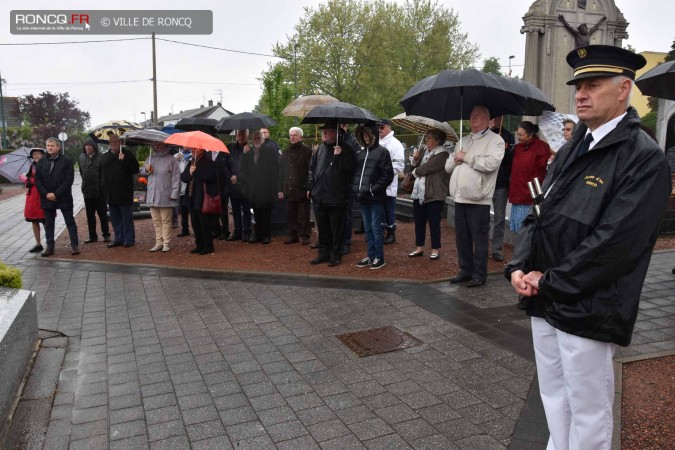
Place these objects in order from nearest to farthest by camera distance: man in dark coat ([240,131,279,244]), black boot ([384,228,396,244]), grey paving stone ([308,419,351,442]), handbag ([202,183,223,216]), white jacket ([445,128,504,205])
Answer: grey paving stone ([308,419,351,442]), white jacket ([445,128,504,205]), handbag ([202,183,223,216]), black boot ([384,228,396,244]), man in dark coat ([240,131,279,244])

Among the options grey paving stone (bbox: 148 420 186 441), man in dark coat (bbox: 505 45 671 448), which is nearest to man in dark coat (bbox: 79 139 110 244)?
grey paving stone (bbox: 148 420 186 441)

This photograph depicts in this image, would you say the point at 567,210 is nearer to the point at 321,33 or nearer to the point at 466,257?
the point at 466,257

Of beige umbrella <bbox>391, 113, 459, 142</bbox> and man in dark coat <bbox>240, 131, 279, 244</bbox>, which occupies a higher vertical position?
beige umbrella <bbox>391, 113, 459, 142</bbox>

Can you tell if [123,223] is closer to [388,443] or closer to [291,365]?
[291,365]

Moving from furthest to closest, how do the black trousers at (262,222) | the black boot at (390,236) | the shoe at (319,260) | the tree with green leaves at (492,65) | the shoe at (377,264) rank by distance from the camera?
1. the tree with green leaves at (492,65)
2. the black trousers at (262,222)
3. the black boot at (390,236)
4. the shoe at (319,260)
5. the shoe at (377,264)

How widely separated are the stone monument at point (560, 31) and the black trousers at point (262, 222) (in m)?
7.67

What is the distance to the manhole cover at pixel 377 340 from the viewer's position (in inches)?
194

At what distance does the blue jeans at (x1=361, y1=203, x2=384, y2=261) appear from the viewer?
7791 mm

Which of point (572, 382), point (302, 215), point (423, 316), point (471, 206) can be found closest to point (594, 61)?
point (572, 382)

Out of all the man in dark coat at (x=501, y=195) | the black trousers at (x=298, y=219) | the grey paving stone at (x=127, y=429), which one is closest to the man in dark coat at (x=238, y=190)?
the black trousers at (x=298, y=219)

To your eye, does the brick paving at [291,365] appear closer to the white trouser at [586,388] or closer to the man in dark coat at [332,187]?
the white trouser at [586,388]

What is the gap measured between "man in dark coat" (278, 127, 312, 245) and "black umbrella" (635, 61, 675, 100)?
5086 mm

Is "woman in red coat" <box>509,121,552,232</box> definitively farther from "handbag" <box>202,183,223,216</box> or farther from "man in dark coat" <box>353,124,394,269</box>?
"handbag" <box>202,183,223,216</box>

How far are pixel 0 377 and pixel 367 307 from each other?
140 inches
